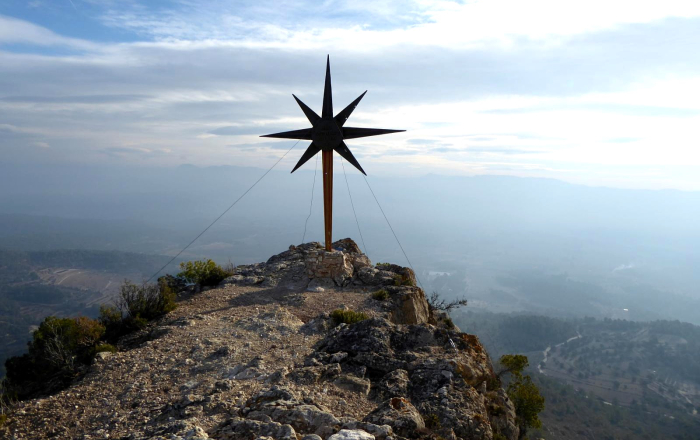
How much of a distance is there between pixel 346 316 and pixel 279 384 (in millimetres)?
5116

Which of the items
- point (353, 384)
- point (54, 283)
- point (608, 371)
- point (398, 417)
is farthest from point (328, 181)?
point (54, 283)

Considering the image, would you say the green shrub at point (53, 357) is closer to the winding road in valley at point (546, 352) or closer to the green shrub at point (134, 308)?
the green shrub at point (134, 308)

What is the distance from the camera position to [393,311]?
51.7ft

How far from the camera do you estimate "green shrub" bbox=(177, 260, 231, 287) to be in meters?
19.0

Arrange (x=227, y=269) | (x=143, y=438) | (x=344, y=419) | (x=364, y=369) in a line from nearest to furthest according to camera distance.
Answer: (x=143, y=438), (x=344, y=419), (x=364, y=369), (x=227, y=269)

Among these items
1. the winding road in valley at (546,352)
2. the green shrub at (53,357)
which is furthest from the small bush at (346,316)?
the winding road in valley at (546,352)

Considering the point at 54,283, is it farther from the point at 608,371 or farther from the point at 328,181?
the point at 608,371

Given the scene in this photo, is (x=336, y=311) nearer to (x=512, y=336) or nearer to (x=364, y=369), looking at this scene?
(x=364, y=369)

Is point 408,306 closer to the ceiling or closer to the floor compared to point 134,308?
closer to the floor

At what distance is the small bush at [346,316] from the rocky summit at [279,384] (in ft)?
0.38

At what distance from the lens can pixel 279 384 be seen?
9.03m

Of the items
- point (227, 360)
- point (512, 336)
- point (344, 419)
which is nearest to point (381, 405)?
point (344, 419)

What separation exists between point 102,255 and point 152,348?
8146 inches

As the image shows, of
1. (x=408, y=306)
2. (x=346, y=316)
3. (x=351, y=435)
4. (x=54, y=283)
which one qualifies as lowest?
(x=54, y=283)
